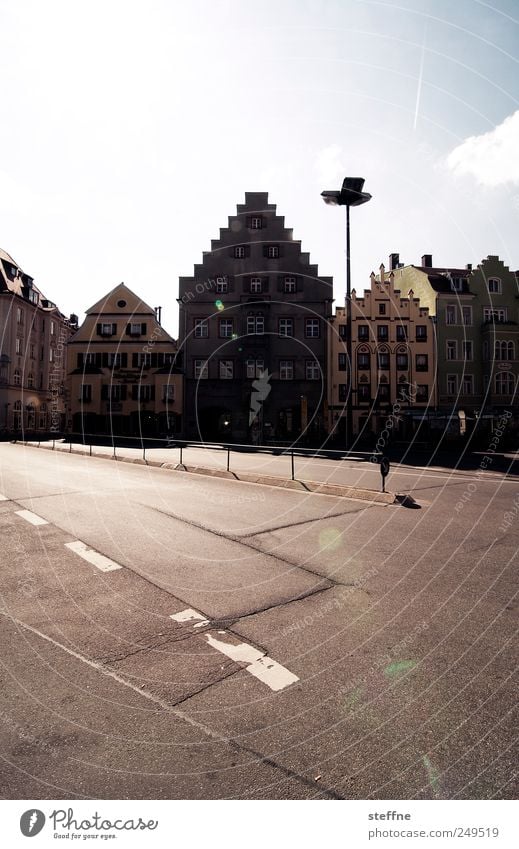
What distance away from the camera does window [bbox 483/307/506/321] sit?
141 feet

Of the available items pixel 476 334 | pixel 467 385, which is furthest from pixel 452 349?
pixel 467 385

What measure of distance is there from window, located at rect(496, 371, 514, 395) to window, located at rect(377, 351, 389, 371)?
35.7ft

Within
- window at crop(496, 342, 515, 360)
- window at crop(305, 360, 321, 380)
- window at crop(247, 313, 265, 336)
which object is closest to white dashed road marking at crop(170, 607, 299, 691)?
window at crop(305, 360, 321, 380)

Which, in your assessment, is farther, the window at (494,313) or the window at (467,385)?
the window at (494,313)

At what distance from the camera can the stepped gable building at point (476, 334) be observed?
4212 cm

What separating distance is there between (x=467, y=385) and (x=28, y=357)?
51806 millimetres

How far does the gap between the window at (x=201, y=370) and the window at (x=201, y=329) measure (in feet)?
7.89

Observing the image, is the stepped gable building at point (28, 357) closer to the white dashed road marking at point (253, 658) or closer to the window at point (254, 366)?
the window at point (254, 366)

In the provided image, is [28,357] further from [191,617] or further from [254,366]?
[191,617]

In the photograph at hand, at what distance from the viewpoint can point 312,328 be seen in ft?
135

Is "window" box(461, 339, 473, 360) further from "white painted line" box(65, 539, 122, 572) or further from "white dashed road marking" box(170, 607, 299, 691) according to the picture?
"white dashed road marking" box(170, 607, 299, 691)
